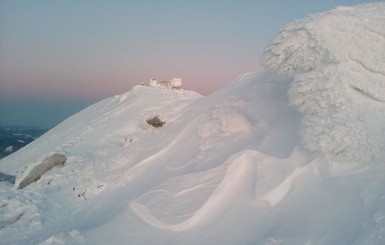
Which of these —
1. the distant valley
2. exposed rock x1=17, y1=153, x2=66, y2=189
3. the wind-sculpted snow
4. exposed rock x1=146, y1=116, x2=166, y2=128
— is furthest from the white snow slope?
the distant valley

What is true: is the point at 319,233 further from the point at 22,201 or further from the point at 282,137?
the point at 22,201

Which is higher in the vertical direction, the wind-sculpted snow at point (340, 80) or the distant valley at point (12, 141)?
the wind-sculpted snow at point (340, 80)

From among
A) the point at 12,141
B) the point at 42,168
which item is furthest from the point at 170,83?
the point at 12,141

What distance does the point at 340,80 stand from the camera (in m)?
8.46

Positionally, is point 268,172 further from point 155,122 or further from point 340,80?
point 155,122

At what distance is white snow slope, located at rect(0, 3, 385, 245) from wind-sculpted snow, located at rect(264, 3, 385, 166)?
22 mm

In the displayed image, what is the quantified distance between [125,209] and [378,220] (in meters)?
5.42

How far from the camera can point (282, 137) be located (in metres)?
9.92

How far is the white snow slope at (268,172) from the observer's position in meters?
7.56

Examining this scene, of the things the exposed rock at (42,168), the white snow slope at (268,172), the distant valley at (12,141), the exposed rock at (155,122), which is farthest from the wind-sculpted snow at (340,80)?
the distant valley at (12,141)

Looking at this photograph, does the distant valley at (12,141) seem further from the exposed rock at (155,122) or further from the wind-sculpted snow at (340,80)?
the wind-sculpted snow at (340,80)

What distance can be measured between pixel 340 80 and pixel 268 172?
7.69 ft

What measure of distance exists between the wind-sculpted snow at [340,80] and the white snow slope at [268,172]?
2 cm

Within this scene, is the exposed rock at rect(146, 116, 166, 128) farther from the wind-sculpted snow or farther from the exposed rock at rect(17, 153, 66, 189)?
the wind-sculpted snow
